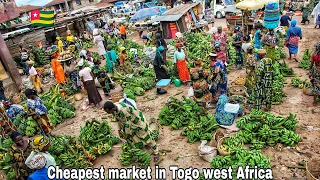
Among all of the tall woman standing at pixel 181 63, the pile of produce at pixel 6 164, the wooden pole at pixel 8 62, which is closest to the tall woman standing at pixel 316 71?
the tall woman standing at pixel 181 63

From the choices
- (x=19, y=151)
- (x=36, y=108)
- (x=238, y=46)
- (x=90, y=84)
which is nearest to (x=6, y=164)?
(x=36, y=108)

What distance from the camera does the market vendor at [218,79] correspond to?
23.5 feet

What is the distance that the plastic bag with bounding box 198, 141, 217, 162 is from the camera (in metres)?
5.59

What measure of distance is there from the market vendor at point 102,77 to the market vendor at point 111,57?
1480 millimetres

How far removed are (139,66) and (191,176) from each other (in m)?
7.47

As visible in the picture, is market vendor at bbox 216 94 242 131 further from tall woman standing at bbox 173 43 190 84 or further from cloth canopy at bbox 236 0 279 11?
cloth canopy at bbox 236 0 279 11

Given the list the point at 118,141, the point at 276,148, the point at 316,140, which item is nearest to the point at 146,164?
the point at 118,141

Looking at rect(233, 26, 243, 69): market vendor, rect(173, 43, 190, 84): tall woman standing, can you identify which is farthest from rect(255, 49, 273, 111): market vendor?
rect(233, 26, 243, 69): market vendor

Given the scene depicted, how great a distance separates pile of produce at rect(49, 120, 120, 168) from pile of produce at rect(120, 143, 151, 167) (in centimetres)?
69

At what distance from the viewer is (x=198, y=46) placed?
12719 millimetres

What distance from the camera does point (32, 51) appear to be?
52.5 feet

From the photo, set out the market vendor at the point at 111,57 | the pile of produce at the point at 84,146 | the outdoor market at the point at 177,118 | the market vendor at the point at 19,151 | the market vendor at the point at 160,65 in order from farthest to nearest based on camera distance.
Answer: the market vendor at the point at 111,57
the market vendor at the point at 160,65
the pile of produce at the point at 84,146
the outdoor market at the point at 177,118
the market vendor at the point at 19,151

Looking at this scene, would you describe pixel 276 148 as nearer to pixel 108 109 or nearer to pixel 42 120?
pixel 108 109

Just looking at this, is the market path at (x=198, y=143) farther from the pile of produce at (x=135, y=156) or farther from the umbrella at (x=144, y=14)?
the umbrella at (x=144, y=14)
